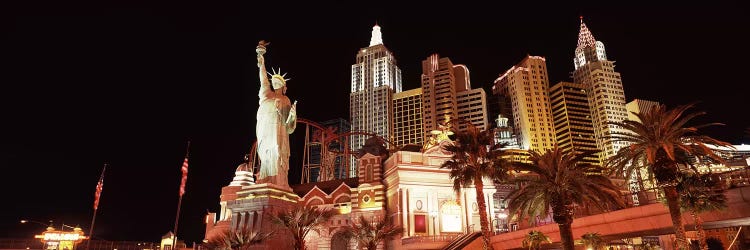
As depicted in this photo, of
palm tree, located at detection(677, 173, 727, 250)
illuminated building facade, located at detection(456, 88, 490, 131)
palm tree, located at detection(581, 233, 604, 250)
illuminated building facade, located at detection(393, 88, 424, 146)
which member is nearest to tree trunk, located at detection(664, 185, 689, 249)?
palm tree, located at detection(677, 173, 727, 250)

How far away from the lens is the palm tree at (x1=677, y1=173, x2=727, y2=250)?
872 inches

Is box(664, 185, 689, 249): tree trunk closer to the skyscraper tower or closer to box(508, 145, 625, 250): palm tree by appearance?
box(508, 145, 625, 250): palm tree

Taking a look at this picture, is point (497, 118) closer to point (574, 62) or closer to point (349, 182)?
point (574, 62)

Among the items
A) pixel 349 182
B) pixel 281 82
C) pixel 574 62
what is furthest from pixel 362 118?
pixel 281 82

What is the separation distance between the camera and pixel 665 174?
2206cm

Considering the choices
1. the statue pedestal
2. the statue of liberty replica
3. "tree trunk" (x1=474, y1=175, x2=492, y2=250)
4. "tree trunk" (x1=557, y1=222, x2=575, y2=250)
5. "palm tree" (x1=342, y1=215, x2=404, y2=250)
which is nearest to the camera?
"tree trunk" (x1=557, y1=222, x2=575, y2=250)

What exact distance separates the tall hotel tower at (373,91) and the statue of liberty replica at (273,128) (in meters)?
99.1

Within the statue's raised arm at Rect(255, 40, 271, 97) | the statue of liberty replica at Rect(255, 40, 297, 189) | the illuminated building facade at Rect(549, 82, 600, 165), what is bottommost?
the statue of liberty replica at Rect(255, 40, 297, 189)

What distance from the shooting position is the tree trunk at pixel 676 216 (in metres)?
21.2

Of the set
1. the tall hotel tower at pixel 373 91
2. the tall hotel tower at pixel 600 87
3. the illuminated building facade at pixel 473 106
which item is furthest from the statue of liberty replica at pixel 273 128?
the tall hotel tower at pixel 600 87

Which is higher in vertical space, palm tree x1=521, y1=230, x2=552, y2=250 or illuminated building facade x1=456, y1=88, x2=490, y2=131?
illuminated building facade x1=456, y1=88, x2=490, y2=131

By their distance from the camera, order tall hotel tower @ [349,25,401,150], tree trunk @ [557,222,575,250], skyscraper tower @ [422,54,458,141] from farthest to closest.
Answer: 1. tall hotel tower @ [349,25,401,150]
2. skyscraper tower @ [422,54,458,141]
3. tree trunk @ [557,222,575,250]

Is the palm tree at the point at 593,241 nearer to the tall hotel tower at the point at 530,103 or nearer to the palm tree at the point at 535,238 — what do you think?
the palm tree at the point at 535,238

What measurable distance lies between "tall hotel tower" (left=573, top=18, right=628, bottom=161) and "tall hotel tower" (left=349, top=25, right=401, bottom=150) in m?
57.8
